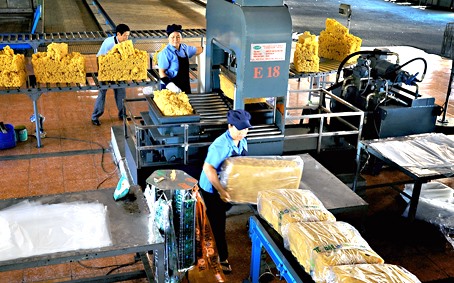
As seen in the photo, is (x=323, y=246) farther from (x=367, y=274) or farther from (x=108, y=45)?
(x=108, y=45)

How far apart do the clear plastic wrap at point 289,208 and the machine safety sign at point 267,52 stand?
2006 millimetres

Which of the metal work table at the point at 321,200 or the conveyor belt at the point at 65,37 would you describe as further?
the conveyor belt at the point at 65,37

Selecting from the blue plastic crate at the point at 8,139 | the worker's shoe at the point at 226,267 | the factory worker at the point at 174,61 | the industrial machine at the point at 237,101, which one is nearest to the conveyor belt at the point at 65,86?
the factory worker at the point at 174,61

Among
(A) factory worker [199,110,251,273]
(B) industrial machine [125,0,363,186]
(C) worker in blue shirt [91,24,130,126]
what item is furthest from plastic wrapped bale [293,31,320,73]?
(A) factory worker [199,110,251,273]

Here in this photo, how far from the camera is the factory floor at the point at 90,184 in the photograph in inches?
202

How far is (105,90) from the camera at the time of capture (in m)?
8.43

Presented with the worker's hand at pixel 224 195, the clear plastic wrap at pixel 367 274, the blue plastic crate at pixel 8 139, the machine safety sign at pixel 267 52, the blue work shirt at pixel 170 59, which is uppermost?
the machine safety sign at pixel 267 52

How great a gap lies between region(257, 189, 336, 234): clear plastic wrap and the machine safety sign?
2006mm

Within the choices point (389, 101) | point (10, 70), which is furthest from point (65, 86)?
point (389, 101)

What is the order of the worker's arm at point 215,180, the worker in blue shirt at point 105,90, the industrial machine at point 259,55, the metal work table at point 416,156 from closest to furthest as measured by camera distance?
the worker's arm at point 215,180 < the metal work table at point 416,156 < the industrial machine at point 259,55 < the worker in blue shirt at point 105,90

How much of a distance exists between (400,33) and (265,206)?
710 inches

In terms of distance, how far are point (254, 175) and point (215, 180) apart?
43 cm

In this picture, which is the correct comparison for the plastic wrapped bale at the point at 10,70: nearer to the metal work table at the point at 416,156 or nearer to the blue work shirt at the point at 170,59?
the blue work shirt at the point at 170,59

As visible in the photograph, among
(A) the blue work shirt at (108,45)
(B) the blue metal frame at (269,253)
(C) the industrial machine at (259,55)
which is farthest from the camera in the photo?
(A) the blue work shirt at (108,45)
